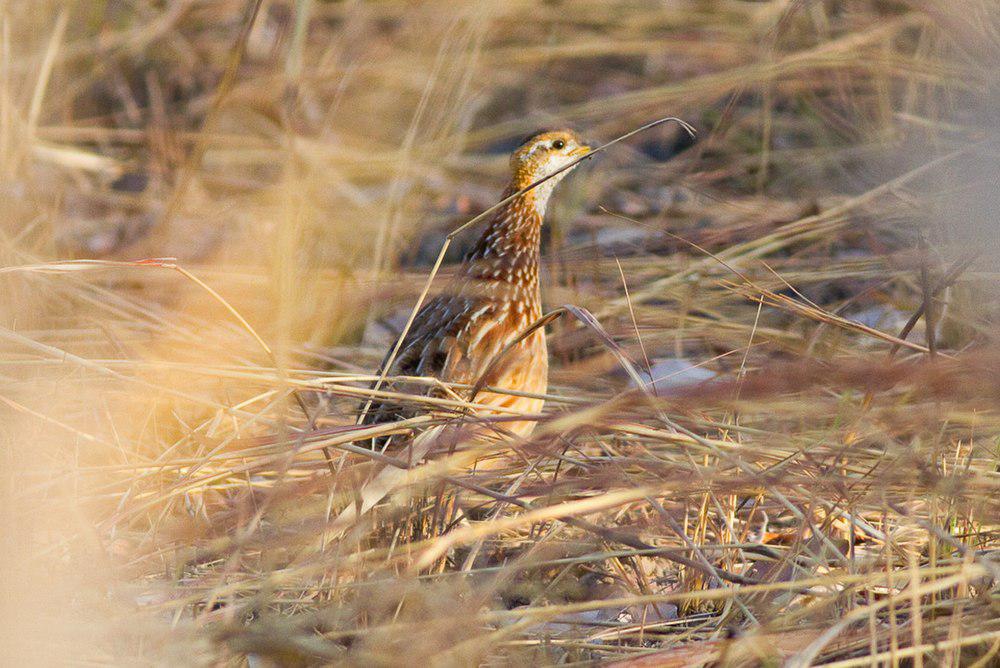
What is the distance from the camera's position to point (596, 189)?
5766 mm

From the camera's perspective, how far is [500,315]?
3592mm

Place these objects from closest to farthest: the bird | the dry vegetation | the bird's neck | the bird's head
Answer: the dry vegetation, the bird, the bird's neck, the bird's head

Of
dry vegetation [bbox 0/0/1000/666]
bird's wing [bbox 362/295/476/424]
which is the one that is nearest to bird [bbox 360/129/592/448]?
bird's wing [bbox 362/295/476/424]

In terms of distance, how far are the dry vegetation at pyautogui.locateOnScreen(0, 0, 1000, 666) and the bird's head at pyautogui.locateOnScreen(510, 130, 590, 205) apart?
491 mm

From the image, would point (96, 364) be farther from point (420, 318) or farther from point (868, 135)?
point (868, 135)

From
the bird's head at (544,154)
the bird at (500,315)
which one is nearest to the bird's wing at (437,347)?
the bird at (500,315)

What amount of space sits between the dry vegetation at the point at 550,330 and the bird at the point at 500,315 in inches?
10.1

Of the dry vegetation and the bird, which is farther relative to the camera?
the bird

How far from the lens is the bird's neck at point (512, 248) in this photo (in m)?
3.74

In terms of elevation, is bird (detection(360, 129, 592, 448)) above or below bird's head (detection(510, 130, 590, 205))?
below

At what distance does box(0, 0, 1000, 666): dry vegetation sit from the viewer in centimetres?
220

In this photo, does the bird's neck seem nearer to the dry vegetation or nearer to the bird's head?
the bird's head

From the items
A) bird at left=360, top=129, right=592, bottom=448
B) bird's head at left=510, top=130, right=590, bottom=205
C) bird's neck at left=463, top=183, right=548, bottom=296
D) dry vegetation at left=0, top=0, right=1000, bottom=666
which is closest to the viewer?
dry vegetation at left=0, top=0, right=1000, bottom=666

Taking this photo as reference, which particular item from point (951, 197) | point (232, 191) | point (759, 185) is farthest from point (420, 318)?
point (232, 191)
